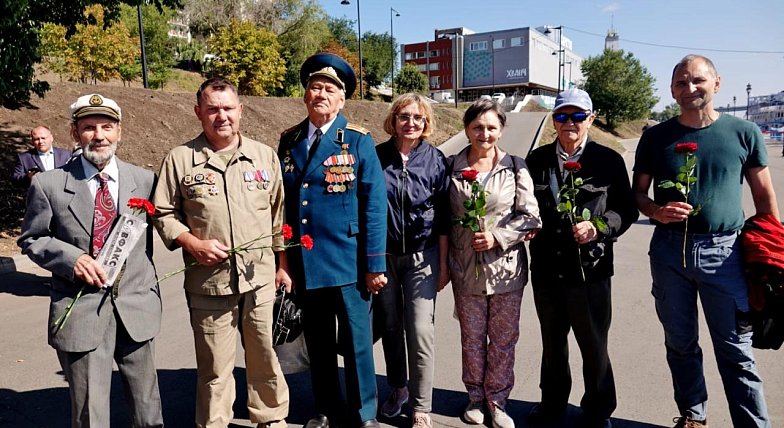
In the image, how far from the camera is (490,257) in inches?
132

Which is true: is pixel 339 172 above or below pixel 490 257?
above

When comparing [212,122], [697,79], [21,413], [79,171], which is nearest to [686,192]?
[697,79]

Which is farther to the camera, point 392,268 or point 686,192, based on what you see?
point 392,268

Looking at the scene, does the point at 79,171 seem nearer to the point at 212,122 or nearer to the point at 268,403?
the point at 212,122

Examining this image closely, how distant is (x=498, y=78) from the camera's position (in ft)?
313

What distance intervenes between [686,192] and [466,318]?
4.99ft

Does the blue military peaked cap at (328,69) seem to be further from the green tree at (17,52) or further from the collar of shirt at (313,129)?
the green tree at (17,52)

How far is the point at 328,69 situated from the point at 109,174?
1393mm

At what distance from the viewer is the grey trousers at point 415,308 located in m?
3.43

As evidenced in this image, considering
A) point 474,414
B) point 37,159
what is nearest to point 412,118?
point 474,414

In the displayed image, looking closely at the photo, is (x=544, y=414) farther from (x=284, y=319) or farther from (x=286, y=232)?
(x=286, y=232)

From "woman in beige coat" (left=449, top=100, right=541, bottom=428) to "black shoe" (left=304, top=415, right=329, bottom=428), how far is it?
3.07 feet

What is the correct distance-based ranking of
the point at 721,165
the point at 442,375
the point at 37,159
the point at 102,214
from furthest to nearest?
the point at 37,159 < the point at 442,375 < the point at 721,165 < the point at 102,214

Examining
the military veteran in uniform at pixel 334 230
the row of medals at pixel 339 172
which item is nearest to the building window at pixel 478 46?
the military veteran in uniform at pixel 334 230
